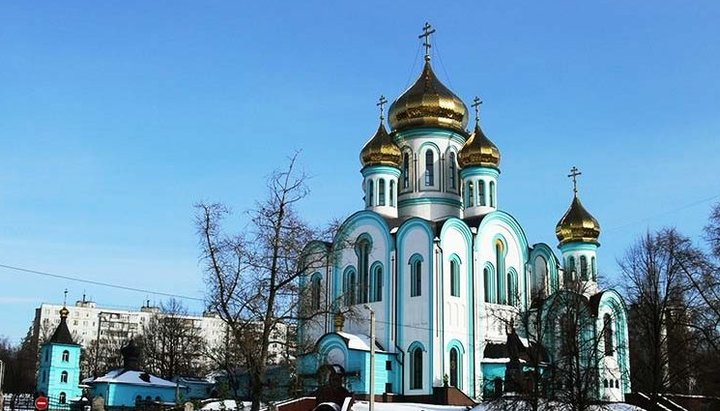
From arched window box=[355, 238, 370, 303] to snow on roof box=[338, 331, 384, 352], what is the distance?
1.98 meters

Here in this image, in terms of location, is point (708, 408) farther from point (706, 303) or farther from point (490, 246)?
point (490, 246)

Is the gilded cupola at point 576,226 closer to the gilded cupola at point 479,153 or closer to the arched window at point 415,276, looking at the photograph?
the gilded cupola at point 479,153

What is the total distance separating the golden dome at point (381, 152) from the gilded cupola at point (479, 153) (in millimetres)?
2884

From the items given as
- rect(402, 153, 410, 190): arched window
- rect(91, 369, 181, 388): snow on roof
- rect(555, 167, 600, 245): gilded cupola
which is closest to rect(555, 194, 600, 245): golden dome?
rect(555, 167, 600, 245): gilded cupola

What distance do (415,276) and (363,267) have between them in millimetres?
2724

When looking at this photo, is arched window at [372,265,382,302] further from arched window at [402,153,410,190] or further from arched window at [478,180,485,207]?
arched window at [478,180,485,207]

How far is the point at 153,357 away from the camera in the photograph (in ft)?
170

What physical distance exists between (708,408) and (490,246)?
10.6 metres

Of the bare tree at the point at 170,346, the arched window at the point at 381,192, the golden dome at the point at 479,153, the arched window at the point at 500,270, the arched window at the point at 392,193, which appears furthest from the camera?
the bare tree at the point at 170,346

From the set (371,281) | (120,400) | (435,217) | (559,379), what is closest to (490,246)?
(435,217)

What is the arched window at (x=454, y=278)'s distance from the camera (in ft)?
109

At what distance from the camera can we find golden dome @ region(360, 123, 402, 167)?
36719mm

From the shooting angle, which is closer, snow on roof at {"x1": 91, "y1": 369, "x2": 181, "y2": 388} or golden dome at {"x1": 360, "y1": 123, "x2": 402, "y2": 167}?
golden dome at {"x1": 360, "y1": 123, "x2": 402, "y2": 167}

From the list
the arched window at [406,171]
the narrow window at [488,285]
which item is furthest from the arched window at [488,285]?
the arched window at [406,171]
